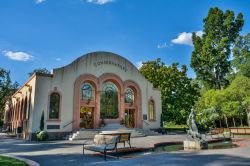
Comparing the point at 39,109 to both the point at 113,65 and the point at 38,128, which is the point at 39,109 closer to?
the point at 38,128

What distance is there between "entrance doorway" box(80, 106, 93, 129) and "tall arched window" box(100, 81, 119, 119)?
4.22 ft

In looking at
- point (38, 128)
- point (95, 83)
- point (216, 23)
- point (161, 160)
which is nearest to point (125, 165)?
point (161, 160)

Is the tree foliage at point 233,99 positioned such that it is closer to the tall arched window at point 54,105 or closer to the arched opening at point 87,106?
the arched opening at point 87,106

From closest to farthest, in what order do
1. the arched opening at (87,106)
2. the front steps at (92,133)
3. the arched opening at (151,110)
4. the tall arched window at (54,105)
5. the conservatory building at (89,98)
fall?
the front steps at (92,133) → the conservatory building at (89,98) → the tall arched window at (54,105) → the arched opening at (87,106) → the arched opening at (151,110)

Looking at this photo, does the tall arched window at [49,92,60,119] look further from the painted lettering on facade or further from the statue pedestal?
the statue pedestal

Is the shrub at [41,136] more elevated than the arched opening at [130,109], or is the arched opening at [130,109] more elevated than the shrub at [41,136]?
the arched opening at [130,109]

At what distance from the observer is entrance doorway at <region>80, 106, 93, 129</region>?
23.3 meters

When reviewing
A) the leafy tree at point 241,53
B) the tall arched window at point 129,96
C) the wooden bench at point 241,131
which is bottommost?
the wooden bench at point 241,131

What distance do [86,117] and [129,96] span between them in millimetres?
6018

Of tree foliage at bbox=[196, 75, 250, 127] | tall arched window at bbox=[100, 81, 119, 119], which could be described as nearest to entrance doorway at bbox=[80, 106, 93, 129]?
tall arched window at bbox=[100, 81, 119, 119]

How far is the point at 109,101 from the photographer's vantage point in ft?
80.7

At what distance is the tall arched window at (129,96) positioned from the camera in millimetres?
26603

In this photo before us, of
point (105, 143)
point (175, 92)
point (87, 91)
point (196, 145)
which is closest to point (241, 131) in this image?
point (175, 92)

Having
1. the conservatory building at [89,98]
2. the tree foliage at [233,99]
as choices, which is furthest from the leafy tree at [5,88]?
the tree foliage at [233,99]
